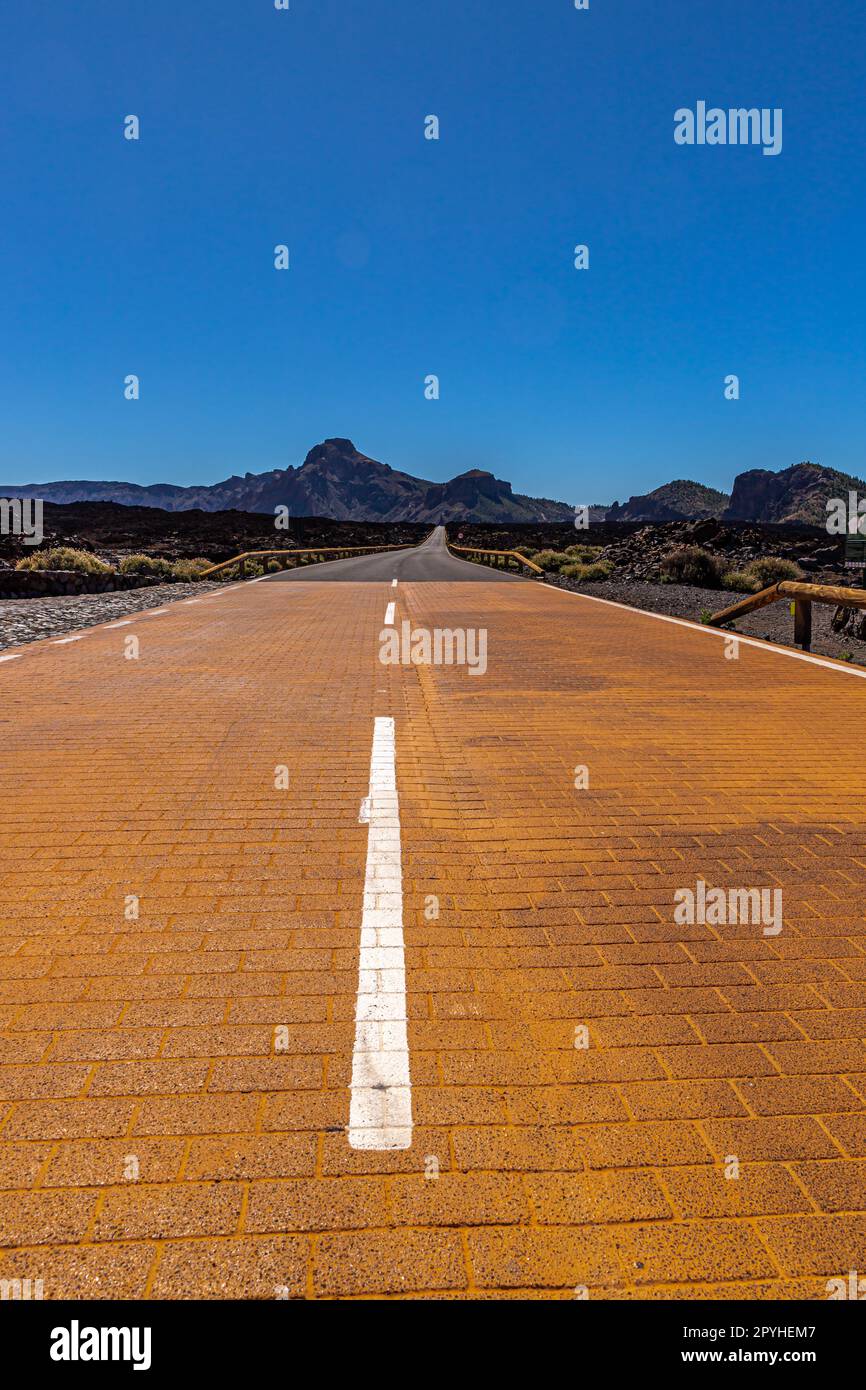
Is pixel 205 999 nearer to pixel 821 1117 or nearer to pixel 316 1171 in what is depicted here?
pixel 316 1171

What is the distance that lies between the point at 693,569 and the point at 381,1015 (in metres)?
25.8

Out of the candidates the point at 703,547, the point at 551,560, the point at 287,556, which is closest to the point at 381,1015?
the point at 703,547

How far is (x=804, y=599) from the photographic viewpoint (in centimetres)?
1205

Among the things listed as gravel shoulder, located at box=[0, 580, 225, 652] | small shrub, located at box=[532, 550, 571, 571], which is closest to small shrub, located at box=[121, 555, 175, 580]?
gravel shoulder, located at box=[0, 580, 225, 652]

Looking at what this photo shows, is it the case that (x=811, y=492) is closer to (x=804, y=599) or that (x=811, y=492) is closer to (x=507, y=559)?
(x=507, y=559)

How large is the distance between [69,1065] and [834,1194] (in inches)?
89.0

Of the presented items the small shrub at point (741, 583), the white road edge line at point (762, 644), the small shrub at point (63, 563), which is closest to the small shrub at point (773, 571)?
the small shrub at point (741, 583)

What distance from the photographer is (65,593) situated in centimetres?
2202

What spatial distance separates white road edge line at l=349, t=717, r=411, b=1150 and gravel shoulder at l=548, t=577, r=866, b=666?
916 centimetres

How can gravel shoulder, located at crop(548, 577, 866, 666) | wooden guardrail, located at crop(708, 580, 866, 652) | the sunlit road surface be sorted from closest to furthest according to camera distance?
the sunlit road surface, wooden guardrail, located at crop(708, 580, 866, 652), gravel shoulder, located at crop(548, 577, 866, 666)

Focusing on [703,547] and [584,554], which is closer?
[703,547]

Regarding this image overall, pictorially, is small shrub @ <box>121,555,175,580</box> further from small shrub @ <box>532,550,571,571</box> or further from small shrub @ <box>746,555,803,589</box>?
small shrub @ <box>746,555,803,589</box>

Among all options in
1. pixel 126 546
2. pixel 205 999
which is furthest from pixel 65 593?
pixel 126 546

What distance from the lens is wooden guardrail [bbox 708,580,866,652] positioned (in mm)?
10766
